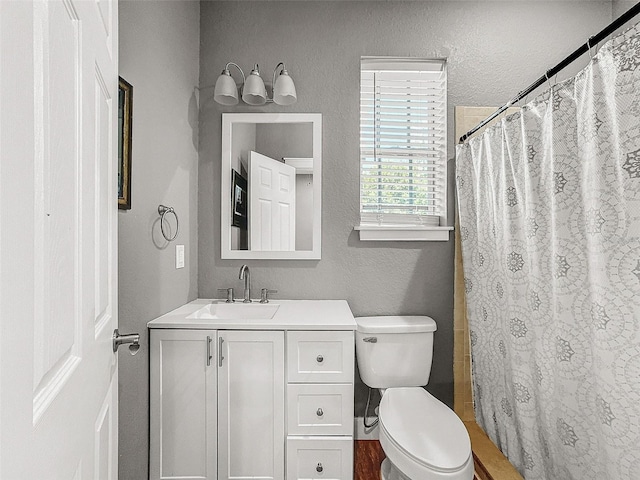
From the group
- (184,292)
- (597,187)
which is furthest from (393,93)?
(184,292)

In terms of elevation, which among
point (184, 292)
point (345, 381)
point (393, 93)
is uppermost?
Result: point (393, 93)

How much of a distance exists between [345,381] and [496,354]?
0.70 m

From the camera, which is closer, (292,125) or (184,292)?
(184,292)

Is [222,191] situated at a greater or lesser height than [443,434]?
greater

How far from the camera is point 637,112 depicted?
3.42ft

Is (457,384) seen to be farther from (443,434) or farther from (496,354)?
(443,434)

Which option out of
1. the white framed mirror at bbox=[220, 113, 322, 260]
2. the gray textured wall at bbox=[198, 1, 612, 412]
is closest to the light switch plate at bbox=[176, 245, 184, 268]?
the white framed mirror at bbox=[220, 113, 322, 260]

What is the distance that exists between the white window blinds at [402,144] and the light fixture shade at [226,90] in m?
0.73

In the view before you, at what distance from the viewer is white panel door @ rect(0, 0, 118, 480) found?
0.41 m

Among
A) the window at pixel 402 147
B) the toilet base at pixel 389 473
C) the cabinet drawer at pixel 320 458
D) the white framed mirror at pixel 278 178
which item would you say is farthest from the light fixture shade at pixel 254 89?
the toilet base at pixel 389 473

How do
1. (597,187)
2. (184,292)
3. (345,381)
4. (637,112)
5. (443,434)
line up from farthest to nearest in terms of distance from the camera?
(184,292), (345,381), (443,434), (597,187), (637,112)

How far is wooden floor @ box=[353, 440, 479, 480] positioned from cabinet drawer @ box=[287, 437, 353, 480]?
0.26 metres

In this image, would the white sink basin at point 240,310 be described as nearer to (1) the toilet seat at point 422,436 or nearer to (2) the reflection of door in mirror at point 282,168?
(2) the reflection of door in mirror at point 282,168

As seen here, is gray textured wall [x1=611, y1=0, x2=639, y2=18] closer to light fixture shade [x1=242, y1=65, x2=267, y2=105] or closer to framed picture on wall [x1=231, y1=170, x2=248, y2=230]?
light fixture shade [x1=242, y1=65, x2=267, y2=105]
